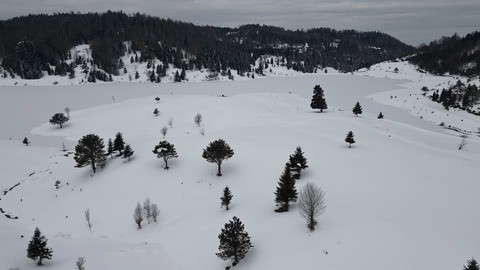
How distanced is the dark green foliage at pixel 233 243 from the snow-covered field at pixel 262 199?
137 cm

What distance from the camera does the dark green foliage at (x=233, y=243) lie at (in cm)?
3616

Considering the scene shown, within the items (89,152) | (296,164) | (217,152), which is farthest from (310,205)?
(89,152)

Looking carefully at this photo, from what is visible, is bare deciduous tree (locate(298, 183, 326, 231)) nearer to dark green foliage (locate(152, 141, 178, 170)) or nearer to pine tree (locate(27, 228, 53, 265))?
dark green foliage (locate(152, 141, 178, 170))

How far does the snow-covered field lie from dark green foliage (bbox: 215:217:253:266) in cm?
137

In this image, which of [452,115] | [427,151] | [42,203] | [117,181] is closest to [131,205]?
[117,181]

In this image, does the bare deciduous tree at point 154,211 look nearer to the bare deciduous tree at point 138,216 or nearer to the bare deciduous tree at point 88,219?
the bare deciduous tree at point 138,216

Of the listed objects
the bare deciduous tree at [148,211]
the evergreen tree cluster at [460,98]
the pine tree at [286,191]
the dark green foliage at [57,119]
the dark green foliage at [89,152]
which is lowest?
the dark green foliage at [57,119]

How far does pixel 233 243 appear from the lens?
36.1 meters

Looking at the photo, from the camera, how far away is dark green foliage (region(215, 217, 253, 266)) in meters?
36.2

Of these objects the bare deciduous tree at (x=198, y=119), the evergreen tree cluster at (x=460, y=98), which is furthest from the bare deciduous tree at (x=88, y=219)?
the evergreen tree cluster at (x=460, y=98)

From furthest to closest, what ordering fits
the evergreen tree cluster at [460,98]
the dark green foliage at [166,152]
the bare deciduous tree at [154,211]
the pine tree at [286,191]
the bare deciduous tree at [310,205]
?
the evergreen tree cluster at [460,98] < the dark green foliage at [166,152] < the bare deciduous tree at [154,211] < the pine tree at [286,191] < the bare deciduous tree at [310,205]

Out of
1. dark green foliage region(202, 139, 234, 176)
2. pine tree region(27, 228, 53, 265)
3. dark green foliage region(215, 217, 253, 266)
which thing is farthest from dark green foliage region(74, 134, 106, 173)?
dark green foliage region(215, 217, 253, 266)

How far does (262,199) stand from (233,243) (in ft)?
48.0

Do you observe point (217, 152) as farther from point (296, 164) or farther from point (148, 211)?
point (148, 211)
